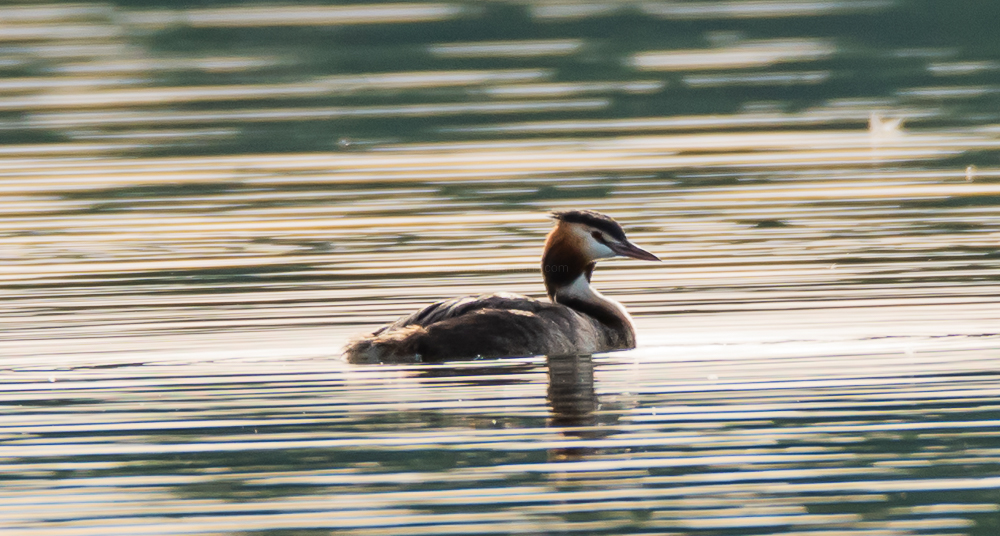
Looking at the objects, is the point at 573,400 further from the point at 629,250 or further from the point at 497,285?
the point at 497,285

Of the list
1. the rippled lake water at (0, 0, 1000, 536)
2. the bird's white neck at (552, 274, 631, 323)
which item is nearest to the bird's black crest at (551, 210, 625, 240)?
the bird's white neck at (552, 274, 631, 323)

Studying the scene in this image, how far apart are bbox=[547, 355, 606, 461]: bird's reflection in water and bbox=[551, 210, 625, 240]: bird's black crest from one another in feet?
3.97

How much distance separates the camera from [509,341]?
13.6 m

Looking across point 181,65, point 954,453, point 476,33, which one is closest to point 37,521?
point 954,453

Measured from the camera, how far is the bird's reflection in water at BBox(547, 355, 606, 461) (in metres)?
10.9

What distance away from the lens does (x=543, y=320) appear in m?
13.9

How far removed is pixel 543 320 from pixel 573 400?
1.94 m

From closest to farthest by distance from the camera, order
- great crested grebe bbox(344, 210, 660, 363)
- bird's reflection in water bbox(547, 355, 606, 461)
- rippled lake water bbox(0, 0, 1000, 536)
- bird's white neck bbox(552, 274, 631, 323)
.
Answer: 1. rippled lake water bbox(0, 0, 1000, 536)
2. bird's reflection in water bbox(547, 355, 606, 461)
3. great crested grebe bbox(344, 210, 660, 363)
4. bird's white neck bbox(552, 274, 631, 323)

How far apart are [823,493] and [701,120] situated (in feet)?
56.6

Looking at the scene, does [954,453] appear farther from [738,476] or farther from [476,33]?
[476,33]

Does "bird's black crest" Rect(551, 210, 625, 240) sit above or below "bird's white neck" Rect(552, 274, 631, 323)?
Answer: above

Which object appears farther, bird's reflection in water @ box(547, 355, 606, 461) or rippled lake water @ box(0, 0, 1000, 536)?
bird's reflection in water @ box(547, 355, 606, 461)

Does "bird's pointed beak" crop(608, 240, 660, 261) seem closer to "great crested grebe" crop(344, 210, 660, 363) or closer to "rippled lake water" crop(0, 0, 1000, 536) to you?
"great crested grebe" crop(344, 210, 660, 363)

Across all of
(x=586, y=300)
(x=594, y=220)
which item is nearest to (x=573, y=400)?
(x=586, y=300)
